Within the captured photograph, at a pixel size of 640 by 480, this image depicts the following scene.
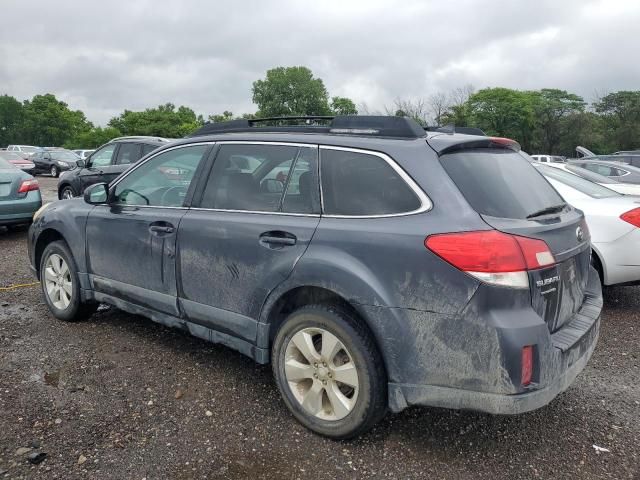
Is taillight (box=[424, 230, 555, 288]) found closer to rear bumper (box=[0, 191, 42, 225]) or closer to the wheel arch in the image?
the wheel arch

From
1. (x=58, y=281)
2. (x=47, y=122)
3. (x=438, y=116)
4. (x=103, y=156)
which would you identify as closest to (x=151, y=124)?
(x=47, y=122)

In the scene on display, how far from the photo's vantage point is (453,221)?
2.57 meters

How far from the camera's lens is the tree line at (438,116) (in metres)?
60.2

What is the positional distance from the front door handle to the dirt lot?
1.05 meters

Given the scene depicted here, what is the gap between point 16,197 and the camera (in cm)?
866

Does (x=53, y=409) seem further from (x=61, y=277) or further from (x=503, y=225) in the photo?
(x=503, y=225)

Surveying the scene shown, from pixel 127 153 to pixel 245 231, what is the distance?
339 inches

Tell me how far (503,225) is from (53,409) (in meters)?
2.82

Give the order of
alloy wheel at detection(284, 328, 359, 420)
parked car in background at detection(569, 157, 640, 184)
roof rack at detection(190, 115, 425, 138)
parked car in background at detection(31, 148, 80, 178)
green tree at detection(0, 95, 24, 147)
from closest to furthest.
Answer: alloy wheel at detection(284, 328, 359, 420) → roof rack at detection(190, 115, 425, 138) → parked car in background at detection(569, 157, 640, 184) → parked car in background at detection(31, 148, 80, 178) → green tree at detection(0, 95, 24, 147)

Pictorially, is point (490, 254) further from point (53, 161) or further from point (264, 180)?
point (53, 161)

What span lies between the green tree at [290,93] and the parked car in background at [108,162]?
287ft

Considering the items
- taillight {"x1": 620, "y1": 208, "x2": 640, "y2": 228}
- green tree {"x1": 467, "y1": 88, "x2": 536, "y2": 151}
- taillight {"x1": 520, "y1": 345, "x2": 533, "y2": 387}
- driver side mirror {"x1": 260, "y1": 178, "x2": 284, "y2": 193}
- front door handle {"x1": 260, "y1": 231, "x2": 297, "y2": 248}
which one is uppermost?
green tree {"x1": 467, "y1": 88, "x2": 536, "y2": 151}

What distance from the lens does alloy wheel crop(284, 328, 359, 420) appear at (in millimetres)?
2863

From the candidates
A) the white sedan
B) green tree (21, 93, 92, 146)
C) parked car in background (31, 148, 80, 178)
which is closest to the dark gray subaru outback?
the white sedan
